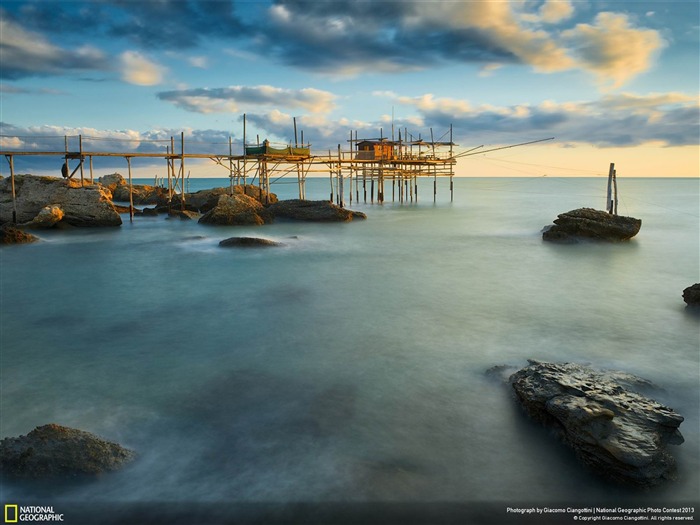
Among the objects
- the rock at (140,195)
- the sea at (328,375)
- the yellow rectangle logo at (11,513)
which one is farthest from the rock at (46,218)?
the yellow rectangle logo at (11,513)

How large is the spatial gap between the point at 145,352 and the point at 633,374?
7.88 m

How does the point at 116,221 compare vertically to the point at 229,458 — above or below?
above

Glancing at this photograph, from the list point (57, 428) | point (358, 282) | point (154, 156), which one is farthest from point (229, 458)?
point (154, 156)

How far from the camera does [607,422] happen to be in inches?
200

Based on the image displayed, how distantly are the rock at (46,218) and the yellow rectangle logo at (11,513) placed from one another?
23951mm

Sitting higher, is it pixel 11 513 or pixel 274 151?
pixel 274 151

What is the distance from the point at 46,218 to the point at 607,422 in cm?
2679

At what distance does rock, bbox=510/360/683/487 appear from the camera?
15.8ft

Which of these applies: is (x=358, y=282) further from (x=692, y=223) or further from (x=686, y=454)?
(x=692, y=223)

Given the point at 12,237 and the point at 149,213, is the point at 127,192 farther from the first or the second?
the point at 12,237

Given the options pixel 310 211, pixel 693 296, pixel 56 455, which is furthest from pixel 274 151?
pixel 56 455

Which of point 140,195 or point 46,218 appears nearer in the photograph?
point 46,218

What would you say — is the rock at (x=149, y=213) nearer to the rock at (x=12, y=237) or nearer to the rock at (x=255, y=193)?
the rock at (x=255, y=193)

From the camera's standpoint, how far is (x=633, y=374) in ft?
24.6
